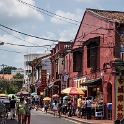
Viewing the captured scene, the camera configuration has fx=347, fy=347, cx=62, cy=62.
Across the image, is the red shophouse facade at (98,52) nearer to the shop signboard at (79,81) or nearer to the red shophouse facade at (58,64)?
the shop signboard at (79,81)

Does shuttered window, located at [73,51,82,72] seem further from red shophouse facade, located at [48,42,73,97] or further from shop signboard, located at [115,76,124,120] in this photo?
shop signboard, located at [115,76,124,120]

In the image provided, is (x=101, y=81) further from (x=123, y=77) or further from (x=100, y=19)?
(x=100, y=19)

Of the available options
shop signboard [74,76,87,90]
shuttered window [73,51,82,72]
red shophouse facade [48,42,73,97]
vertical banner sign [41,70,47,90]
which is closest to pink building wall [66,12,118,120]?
shop signboard [74,76,87,90]

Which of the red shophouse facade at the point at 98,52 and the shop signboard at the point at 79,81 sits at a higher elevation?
the red shophouse facade at the point at 98,52

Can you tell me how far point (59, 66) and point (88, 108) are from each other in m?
19.8

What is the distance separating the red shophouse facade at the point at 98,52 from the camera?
2672cm

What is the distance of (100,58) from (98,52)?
86 cm

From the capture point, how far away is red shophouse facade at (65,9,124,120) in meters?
26.7

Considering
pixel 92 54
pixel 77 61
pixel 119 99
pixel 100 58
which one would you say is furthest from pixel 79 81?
pixel 119 99

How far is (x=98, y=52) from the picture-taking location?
30.1 meters

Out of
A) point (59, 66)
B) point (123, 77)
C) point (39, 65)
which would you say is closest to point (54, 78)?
point (59, 66)

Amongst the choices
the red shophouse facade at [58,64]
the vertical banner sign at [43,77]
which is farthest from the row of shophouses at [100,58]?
the vertical banner sign at [43,77]

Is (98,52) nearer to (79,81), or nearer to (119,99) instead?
(119,99)

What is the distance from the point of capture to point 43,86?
182 ft
